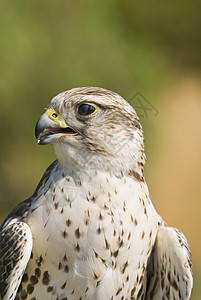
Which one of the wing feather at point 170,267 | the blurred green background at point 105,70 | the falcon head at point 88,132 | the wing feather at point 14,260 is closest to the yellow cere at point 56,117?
the falcon head at point 88,132

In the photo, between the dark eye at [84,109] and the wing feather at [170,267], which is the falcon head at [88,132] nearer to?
the dark eye at [84,109]

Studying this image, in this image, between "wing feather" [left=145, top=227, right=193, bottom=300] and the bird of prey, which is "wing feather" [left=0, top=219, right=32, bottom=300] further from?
"wing feather" [left=145, top=227, right=193, bottom=300]

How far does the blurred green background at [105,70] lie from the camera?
264 inches

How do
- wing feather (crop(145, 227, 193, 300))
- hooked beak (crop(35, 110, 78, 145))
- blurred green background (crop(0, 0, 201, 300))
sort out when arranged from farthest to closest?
blurred green background (crop(0, 0, 201, 300)) → wing feather (crop(145, 227, 193, 300)) → hooked beak (crop(35, 110, 78, 145))

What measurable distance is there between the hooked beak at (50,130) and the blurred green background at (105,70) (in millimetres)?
3892

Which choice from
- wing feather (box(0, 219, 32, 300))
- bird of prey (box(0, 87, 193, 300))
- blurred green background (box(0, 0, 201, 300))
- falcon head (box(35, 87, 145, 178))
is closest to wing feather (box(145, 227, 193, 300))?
bird of prey (box(0, 87, 193, 300))

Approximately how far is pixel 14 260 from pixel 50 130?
69 centimetres

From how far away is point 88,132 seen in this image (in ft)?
9.14

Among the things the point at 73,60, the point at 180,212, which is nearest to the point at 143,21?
the point at 73,60

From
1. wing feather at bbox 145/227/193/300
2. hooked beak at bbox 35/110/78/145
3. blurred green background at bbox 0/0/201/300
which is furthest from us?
blurred green background at bbox 0/0/201/300

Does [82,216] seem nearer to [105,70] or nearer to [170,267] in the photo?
[170,267]

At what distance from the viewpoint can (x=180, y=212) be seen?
8898 millimetres

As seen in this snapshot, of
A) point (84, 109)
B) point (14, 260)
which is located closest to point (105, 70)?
point (84, 109)

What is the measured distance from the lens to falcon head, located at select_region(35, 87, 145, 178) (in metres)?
2.77
